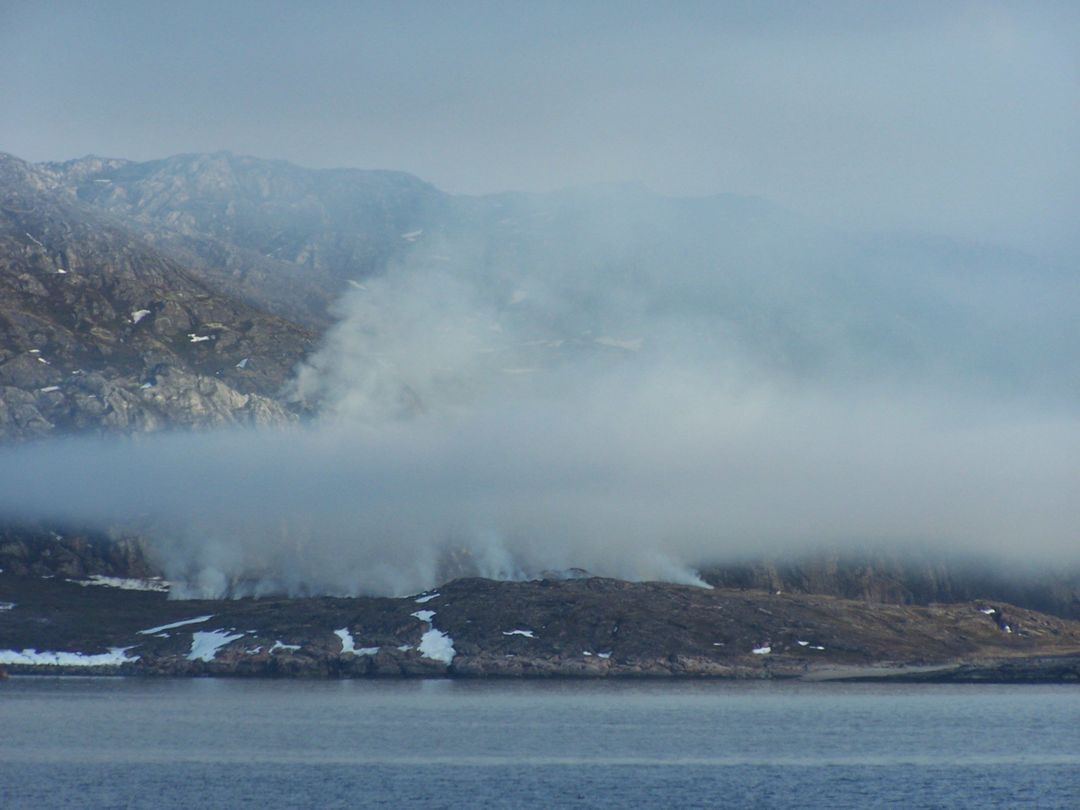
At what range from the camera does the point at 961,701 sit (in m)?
182

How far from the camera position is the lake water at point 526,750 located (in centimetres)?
9331

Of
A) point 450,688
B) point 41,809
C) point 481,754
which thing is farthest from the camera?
point 450,688

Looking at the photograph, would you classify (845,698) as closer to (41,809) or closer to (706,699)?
(706,699)

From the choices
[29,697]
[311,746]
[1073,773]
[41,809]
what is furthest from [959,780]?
[29,697]

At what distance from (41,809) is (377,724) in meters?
58.9

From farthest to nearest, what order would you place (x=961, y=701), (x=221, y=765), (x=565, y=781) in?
(x=961, y=701), (x=221, y=765), (x=565, y=781)

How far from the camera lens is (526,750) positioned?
118938 millimetres

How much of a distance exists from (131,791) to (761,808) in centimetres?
4524

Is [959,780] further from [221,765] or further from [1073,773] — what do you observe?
[221,765]

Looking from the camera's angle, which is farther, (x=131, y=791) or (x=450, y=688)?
(x=450, y=688)

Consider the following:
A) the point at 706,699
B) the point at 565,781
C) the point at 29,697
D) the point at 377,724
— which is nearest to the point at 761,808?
the point at 565,781

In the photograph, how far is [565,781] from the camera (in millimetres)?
100688

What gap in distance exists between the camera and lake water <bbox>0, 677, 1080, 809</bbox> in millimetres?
93312

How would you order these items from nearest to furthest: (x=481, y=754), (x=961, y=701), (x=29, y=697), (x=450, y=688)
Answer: (x=481, y=754), (x=29, y=697), (x=961, y=701), (x=450, y=688)
